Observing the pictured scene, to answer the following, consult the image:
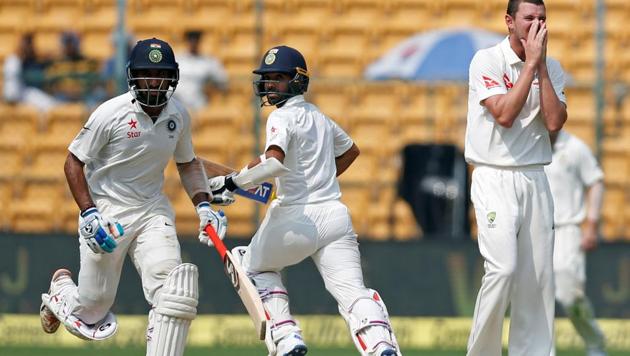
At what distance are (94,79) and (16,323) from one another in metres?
2.14

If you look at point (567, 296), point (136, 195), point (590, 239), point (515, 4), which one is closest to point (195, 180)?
point (136, 195)

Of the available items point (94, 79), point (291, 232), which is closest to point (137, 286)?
point (94, 79)

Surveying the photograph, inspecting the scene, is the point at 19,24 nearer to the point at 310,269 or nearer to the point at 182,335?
the point at 310,269

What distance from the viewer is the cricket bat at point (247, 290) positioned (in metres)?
6.63

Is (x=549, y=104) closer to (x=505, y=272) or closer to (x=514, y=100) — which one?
(x=514, y=100)

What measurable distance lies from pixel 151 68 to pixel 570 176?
3.89 meters

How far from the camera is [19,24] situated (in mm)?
13789

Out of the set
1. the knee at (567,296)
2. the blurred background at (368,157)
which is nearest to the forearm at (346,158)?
the knee at (567,296)

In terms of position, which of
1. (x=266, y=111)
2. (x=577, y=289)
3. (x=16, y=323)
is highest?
(x=266, y=111)

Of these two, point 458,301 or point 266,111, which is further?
point 266,111

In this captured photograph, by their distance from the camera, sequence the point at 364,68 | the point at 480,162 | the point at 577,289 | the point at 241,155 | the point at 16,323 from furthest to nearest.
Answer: the point at 364,68 < the point at 241,155 < the point at 16,323 < the point at 577,289 < the point at 480,162

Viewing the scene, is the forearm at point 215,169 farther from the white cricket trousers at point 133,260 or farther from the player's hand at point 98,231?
the player's hand at point 98,231

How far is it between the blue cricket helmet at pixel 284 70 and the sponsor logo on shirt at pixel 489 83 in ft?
3.28

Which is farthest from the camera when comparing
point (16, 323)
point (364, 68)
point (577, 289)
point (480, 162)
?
point (364, 68)
